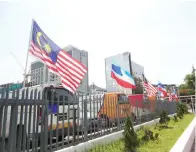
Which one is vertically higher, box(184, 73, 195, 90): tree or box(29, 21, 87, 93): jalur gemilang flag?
box(184, 73, 195, 90): tree

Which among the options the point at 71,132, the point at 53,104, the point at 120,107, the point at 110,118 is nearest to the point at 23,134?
the point at 53,104

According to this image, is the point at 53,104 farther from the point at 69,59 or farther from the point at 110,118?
the point at 110,118

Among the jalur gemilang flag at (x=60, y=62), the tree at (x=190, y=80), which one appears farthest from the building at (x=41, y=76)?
the tree at (x=190, y=80)

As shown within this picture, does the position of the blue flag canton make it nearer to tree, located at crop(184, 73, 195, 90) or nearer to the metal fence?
the metal fence

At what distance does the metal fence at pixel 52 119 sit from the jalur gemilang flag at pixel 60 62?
1.60 ft

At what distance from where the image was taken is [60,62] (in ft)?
19.3

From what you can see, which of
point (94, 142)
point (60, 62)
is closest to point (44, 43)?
point (60, 62)

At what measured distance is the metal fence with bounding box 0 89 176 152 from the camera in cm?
351

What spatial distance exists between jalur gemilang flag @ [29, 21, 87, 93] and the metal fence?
487 mm

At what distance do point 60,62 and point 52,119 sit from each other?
1930 mm

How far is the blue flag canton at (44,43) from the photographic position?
20.0 feet

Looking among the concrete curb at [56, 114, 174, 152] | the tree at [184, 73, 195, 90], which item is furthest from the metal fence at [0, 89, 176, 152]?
the tree at [184, 73, 195, 90]

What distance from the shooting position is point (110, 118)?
24.8ft

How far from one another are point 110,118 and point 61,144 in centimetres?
303
